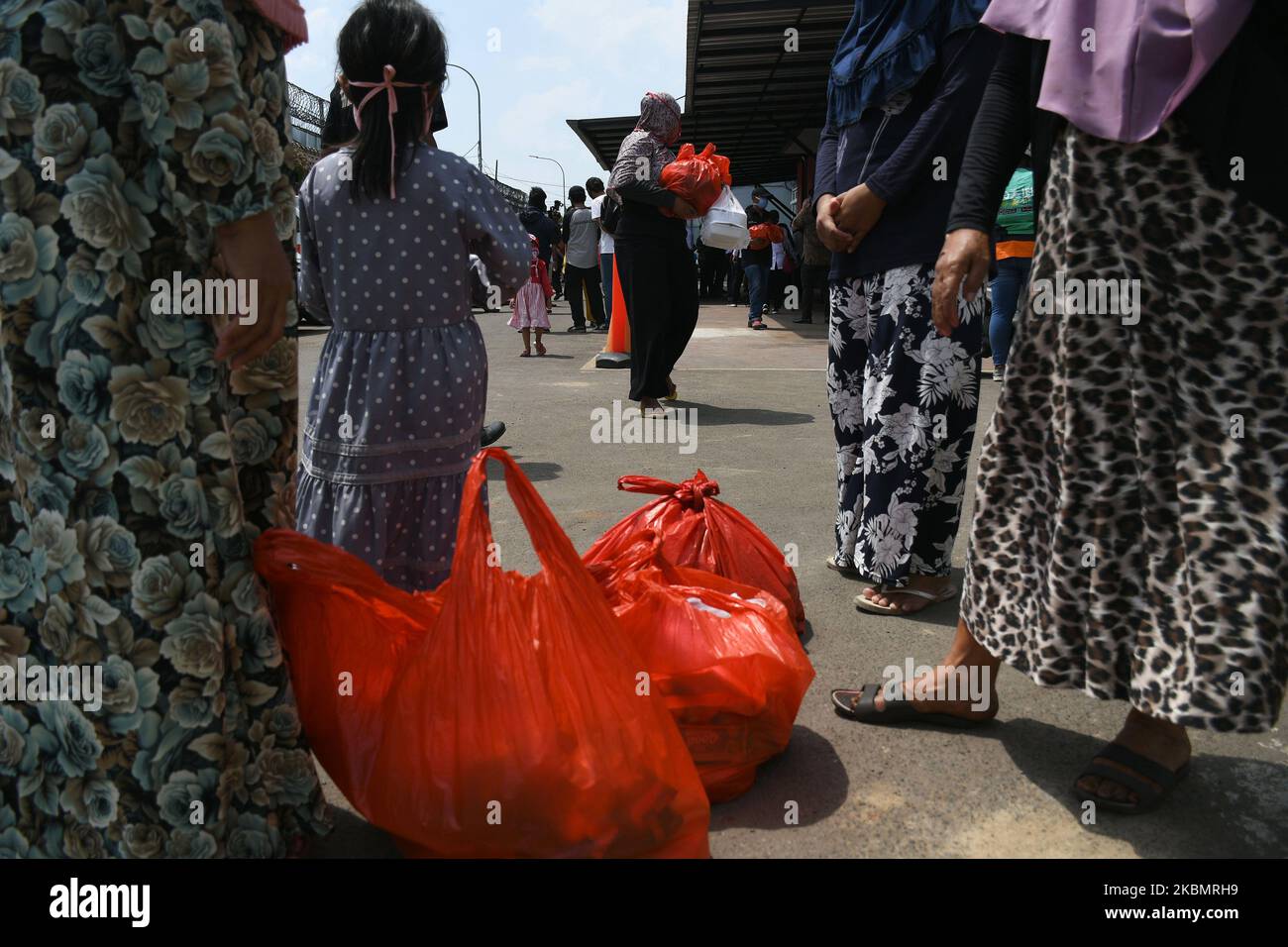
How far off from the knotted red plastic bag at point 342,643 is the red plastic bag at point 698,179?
4240mm

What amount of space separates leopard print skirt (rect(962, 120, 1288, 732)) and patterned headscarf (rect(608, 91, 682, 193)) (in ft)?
13.2

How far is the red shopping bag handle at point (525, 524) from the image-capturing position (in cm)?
168

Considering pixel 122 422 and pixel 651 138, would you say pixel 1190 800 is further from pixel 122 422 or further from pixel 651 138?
pixel 651 138

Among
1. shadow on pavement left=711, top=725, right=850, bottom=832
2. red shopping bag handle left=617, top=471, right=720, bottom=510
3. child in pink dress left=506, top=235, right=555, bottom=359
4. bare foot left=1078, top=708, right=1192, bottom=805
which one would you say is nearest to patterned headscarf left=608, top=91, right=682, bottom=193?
red shopping bag handle left=617, top=471, right=720, bottom=510

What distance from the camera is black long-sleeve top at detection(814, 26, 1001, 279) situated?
8.92 feet

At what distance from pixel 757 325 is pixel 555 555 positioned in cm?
1321

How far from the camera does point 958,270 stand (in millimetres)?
2094

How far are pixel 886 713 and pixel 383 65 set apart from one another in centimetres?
193

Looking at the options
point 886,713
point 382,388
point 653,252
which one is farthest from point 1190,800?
point 653,252

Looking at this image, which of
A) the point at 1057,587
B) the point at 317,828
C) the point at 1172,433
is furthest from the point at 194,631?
the point at 1172,433

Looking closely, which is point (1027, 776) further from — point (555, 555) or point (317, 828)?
point (317, 828)

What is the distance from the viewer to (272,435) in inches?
70.4

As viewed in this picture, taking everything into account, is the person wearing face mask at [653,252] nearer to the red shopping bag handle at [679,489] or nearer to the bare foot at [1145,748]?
the red shopping bag handle at [679,489]

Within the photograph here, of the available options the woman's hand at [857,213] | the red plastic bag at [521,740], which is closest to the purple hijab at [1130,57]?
the woman's hand at [857,213]
